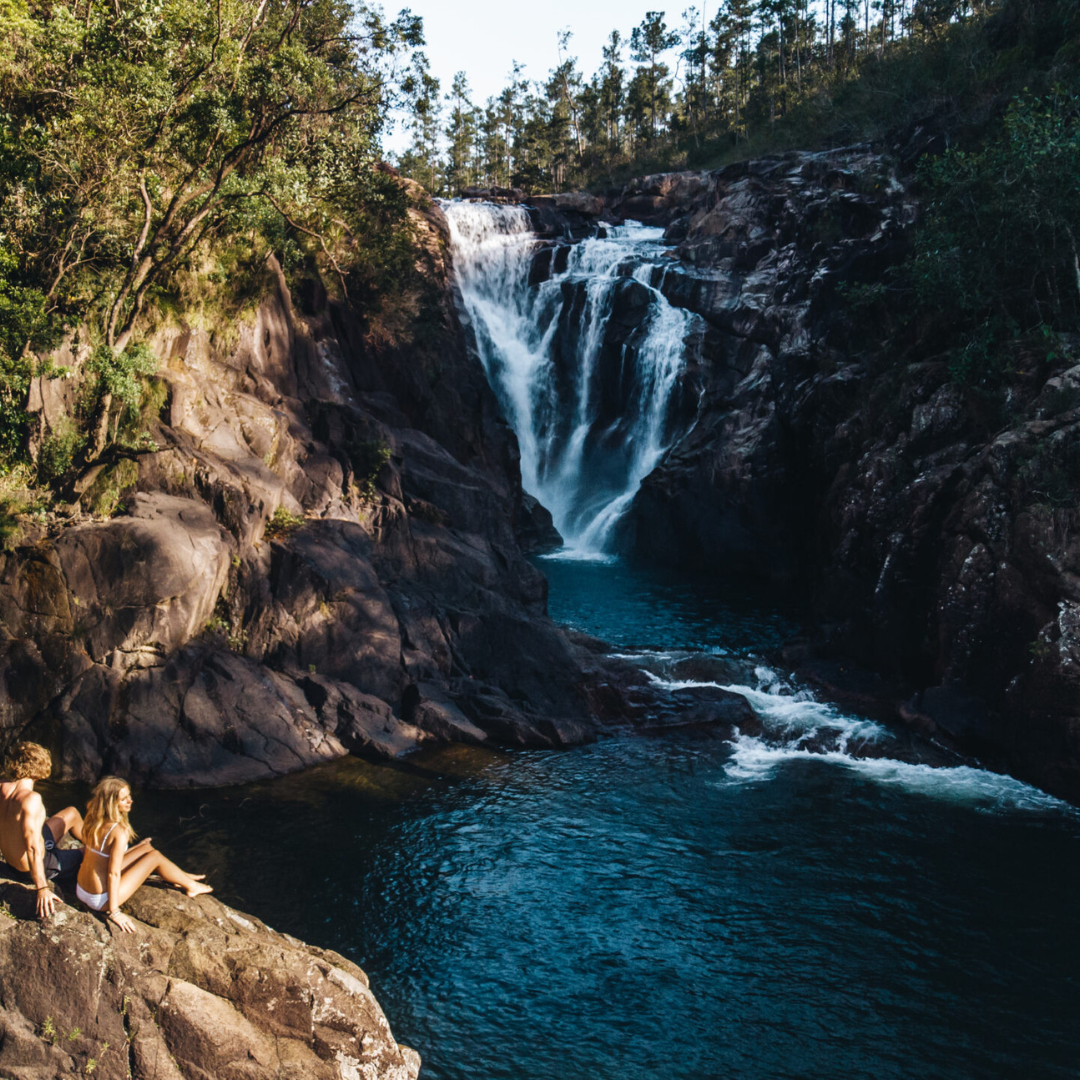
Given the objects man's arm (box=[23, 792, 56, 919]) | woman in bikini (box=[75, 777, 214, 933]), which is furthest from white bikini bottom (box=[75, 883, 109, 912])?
man's arm (box=[23, 792, 56, 919])

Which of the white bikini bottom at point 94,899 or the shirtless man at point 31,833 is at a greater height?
the shirtless man at point 31,833

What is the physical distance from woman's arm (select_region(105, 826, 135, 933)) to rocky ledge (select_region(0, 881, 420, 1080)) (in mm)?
104

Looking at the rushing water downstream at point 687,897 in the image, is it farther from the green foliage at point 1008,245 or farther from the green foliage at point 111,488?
the green foliage at point 1008,245

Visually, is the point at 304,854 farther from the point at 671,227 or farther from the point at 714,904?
the point at 671,227

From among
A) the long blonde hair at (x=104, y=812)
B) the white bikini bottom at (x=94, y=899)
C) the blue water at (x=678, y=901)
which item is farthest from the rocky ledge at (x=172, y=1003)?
the blue water at (x=678, y=901)

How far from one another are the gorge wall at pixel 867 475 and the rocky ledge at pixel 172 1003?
15060 millimetres

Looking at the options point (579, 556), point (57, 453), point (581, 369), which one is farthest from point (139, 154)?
point (581, 369)

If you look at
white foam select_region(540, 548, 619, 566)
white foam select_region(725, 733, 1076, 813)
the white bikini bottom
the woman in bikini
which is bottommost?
white foam select_region(725, 733, 1076, 813)

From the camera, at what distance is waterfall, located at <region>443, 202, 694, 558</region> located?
44312 millimetres

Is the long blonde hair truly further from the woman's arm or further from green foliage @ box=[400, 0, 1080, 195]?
green foliage @ box=[400, 0, 1080, 195]

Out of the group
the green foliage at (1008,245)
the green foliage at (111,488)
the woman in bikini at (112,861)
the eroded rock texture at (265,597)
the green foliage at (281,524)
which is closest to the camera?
the woman in bikini at (112,861)

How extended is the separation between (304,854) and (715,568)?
92.5 ft

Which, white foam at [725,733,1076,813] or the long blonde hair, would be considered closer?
the long blonde hair

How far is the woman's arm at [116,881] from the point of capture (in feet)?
23.9
